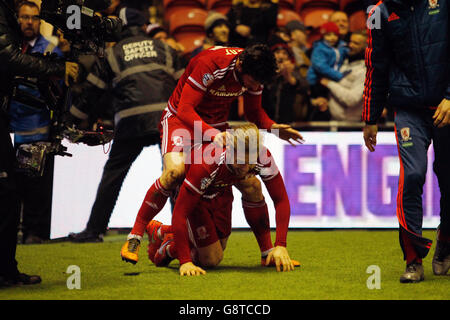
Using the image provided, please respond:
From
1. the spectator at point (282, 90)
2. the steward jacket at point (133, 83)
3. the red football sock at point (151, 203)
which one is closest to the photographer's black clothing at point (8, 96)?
the red football sock at point (151, 203)

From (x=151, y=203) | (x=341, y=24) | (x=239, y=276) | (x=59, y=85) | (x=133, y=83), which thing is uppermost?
(x=341, y=24)

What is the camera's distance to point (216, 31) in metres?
7.95

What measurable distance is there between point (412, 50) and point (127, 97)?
3.42 m

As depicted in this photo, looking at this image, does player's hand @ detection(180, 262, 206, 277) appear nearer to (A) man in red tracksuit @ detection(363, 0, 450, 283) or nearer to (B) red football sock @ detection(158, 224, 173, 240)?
(B) red football sock @ detection(158, 224, 173, 240)

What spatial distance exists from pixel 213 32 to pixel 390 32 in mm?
3823

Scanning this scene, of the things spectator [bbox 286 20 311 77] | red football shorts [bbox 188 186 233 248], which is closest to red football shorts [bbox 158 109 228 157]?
red football shorts [bbox 188 186 233 248]

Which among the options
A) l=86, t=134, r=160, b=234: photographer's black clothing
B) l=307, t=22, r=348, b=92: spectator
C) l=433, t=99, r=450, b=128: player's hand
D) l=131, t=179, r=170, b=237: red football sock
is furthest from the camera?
l=307, t=22, r=348, b=92: spectator

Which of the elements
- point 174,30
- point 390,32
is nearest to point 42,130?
point 390,32

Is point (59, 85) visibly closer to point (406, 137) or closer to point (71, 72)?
point (71, 72)

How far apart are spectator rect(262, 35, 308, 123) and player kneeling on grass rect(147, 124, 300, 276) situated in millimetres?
2816

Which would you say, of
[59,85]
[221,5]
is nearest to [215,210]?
[59,85]

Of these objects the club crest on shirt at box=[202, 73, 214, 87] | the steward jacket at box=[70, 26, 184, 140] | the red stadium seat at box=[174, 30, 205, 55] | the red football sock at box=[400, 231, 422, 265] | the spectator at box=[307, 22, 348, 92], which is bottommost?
the red football sock at box=[400, 231, 422, 265]

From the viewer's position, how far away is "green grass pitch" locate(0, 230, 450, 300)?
394 centimetres
